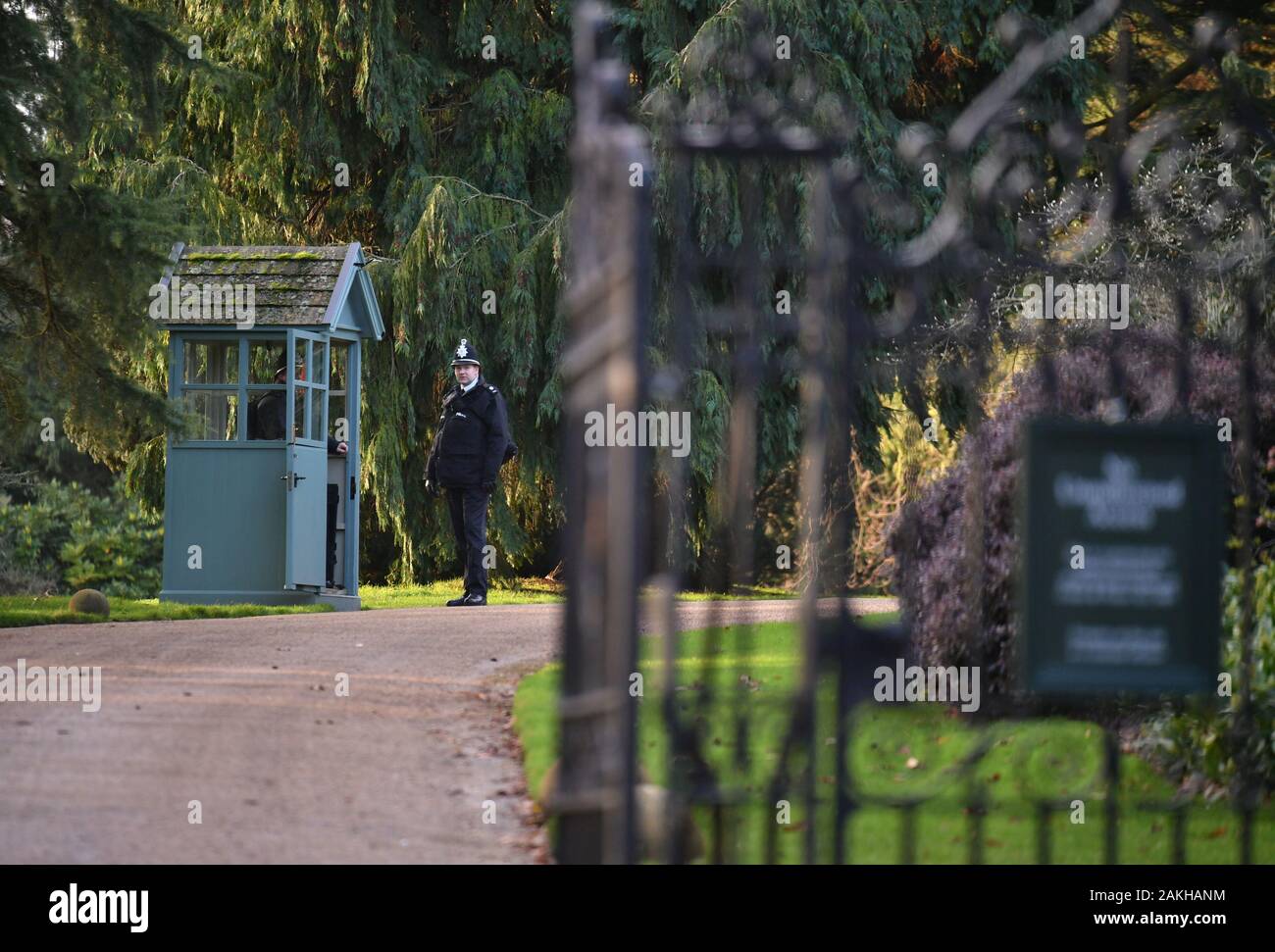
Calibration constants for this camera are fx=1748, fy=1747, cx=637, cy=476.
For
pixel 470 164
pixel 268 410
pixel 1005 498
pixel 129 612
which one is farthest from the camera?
pixel 470 164

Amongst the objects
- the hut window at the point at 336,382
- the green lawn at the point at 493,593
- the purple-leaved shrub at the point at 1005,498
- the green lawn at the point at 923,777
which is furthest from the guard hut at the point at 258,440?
the purple-leaved shrub at the point at 1005,498

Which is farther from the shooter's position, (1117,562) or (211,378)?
(211,378)

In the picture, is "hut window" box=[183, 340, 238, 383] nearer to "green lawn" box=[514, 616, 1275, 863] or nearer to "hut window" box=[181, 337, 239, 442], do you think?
"hut window" box=[181, 337, 239, 442]

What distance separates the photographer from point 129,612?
12.6m

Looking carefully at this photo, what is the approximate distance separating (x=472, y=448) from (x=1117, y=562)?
9927mm

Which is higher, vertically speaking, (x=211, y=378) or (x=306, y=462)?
(x=211, y=378)

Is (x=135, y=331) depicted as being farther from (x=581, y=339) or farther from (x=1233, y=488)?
(x=581, y=339)

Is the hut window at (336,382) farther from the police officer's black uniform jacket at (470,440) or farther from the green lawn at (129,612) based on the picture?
the green lawn at (129,612)

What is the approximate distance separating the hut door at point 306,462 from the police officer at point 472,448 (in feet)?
3.22

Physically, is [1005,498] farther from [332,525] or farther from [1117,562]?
[332,525]

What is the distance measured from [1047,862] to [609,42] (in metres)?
16.2

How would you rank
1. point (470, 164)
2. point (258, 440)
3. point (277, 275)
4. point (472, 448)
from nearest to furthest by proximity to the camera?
point (258, 440) → point (472, 448) → point (277, 275) → point (470, 164)

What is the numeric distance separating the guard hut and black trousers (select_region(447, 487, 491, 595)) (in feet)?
3.32

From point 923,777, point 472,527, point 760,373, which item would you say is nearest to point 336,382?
point 472,527
